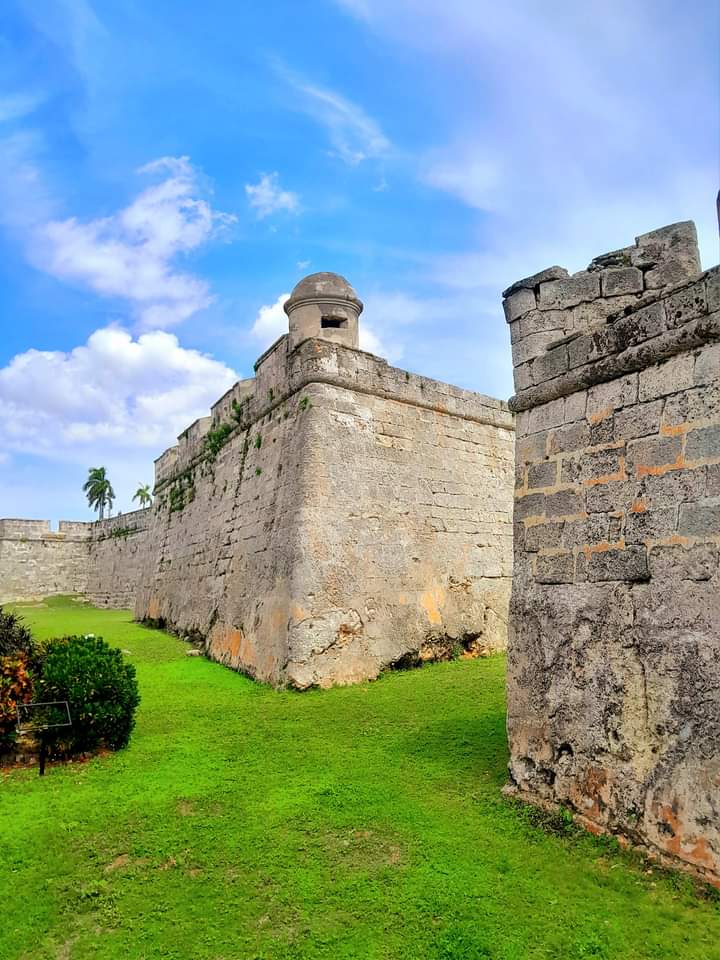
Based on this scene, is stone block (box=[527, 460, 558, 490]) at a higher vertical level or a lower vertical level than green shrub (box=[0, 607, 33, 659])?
higher

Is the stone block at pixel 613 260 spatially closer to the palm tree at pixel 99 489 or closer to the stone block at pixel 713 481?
the stone block at pixel 713 481

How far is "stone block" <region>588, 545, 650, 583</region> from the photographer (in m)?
3.75

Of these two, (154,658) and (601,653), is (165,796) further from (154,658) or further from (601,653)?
(154,658)

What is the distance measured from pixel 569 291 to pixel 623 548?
2008 mm

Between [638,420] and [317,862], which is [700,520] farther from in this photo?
[317,862]

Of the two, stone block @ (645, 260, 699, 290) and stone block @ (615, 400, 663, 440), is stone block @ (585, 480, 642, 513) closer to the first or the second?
stone block @ (615, 400, 663, 440)

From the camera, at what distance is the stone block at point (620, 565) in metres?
3.75

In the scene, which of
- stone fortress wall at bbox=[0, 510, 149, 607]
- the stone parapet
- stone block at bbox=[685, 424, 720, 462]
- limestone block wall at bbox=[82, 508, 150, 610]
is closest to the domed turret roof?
the stone parapet

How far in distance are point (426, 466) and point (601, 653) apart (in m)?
5.81

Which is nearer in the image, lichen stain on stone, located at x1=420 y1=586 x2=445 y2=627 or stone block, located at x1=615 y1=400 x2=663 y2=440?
stone block, located at x1=615 y1=400 x2=663 y2=440

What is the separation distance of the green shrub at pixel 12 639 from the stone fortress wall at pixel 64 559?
1878 cm

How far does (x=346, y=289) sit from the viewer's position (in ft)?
30.9

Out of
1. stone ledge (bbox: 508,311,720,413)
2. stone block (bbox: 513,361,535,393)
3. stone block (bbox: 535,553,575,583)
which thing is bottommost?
stone block (bbox: 535,553,575,583)

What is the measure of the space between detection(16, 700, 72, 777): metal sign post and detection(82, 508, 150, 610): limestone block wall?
17218 millimetres
